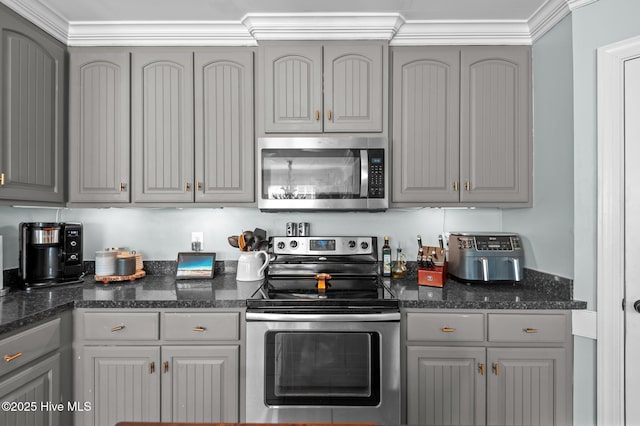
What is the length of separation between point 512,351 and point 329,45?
6.52 ft

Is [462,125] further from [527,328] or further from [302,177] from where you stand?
[527,328]

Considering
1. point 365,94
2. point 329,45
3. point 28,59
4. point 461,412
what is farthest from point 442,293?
point 28,59

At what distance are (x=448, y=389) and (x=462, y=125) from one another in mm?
1493

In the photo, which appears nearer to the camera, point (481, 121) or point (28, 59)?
point (28, 59)

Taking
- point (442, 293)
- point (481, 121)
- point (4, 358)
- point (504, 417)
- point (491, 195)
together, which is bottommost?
point (504, 417)

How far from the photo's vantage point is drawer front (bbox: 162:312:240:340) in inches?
69.7

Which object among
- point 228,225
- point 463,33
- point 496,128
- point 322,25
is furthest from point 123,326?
point 463,33

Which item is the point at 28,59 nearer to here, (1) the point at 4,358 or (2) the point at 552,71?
(1) the point at 4,358

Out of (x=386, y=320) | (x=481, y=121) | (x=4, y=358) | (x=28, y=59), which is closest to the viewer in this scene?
(x=4, y=358)

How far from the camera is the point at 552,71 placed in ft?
6.42

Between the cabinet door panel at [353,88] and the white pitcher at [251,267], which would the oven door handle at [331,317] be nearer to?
the white pitcher at [251,267]

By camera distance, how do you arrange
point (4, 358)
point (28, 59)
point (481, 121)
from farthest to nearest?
point (481, 121)
point (28, 59)
point (4, 358)

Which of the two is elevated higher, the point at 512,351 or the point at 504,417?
the point at 512,351

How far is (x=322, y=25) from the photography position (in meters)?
2.10
